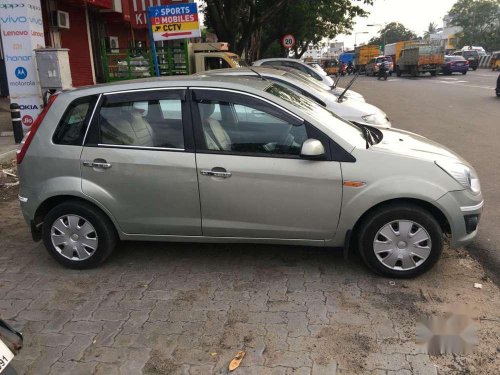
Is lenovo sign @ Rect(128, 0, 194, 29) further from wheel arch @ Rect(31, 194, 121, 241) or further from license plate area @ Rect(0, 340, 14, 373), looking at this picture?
license plate area @ Rect(0, 340, 14, 373)

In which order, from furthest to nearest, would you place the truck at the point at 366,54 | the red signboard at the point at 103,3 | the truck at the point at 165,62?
the truck at the point at 366,54, the red signboard at the point at 103,3, the truck at the point at 165,62

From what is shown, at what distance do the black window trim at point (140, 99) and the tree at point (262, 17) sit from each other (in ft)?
53.9

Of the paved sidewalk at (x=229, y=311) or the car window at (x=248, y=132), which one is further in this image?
the car window at (x=248, y=132)

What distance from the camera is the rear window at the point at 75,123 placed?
13.4 feet

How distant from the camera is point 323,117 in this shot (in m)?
4.15

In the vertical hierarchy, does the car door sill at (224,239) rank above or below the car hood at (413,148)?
below

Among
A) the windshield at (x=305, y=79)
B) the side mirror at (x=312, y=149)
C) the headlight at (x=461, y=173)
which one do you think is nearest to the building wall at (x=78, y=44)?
the windshield at (x=305, y=79)

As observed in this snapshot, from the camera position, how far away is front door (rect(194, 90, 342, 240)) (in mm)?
3777

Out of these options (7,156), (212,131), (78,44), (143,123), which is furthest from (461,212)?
(78,44)

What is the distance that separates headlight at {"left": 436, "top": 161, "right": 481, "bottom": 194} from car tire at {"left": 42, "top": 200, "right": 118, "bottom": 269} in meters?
2.85

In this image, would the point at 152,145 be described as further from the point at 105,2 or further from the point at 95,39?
the point at 95,39

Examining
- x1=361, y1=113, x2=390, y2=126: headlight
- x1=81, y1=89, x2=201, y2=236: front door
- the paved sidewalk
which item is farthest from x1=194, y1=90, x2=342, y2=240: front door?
x1=361, y1=113, x2=390, y2=126: headlight

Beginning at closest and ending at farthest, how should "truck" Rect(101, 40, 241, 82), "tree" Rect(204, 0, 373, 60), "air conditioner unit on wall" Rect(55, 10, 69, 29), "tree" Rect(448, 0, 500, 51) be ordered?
1. "truck" Rect(101, 40, 241, 82)
2. "air conditioner unit on wall" Rect(55, 10, 69, 29)
3. "tree" Rect(204, 0, 373, 60)
4. "tree" Rect(448, 0, 500, 51)

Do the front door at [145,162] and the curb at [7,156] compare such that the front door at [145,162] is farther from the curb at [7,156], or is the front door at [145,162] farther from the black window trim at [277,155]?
the curb at [7,156]
